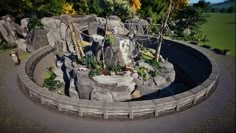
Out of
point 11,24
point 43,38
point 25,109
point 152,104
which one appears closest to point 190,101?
point 152,104

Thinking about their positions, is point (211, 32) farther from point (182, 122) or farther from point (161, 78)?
point (182, 122)

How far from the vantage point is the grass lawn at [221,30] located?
89.4ft

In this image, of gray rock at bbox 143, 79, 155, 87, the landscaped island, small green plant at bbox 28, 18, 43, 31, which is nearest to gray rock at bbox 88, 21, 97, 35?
Answer: the landscaped island

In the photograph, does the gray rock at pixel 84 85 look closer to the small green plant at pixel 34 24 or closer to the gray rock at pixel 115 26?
the gray rock at pixel 115 26

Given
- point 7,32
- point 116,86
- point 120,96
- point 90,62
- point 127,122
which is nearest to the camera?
point 127,122

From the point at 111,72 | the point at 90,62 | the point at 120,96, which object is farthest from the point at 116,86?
the point at 90,62

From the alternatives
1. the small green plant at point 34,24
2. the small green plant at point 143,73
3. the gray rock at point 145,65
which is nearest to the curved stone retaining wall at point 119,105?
the small green plant at point 143,73

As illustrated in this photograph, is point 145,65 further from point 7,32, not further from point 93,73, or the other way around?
point 7,32

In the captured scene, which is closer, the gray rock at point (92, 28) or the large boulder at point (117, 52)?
the large boulder at point (117, 52)

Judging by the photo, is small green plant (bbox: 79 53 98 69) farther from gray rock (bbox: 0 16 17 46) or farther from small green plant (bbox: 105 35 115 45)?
gray rock (bbox: 0 16 17 46)

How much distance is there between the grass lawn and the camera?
1073 inches

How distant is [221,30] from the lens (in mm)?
32625

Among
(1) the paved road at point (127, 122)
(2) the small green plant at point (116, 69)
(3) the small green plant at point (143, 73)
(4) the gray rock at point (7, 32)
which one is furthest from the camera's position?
(4) the gray rock at point (7, 32)

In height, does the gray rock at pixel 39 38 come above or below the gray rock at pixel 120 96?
above
